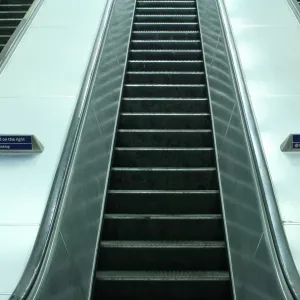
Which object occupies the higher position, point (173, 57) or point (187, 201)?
point (173, 57)

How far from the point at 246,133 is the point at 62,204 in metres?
1.57

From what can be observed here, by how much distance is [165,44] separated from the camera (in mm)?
6754

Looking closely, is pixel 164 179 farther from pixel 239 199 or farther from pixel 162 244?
pixel 239 199

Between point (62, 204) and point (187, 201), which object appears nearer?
point (62, 204)

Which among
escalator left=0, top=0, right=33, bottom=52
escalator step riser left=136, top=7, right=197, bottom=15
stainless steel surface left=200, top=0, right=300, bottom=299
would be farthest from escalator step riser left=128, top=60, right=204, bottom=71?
escalator left=0, top=0, right=33, bottom=52

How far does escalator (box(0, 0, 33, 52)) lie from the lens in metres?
7.59

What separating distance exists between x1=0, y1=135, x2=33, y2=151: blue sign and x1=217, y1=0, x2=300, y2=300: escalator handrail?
1785 millimetres

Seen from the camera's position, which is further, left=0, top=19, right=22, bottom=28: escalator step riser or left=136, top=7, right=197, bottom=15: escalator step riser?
left=0, top=19, right=22, bottom=28: escalator step riser

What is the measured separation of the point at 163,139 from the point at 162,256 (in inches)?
61.4

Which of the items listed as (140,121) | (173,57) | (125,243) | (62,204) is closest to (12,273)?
(62,204)

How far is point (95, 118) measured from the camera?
4.52 meters

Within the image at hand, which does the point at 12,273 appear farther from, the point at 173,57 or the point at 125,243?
the point at 173,57

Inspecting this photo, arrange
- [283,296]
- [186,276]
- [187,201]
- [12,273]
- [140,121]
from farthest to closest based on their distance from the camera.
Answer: [140,121] → [187,201] → [186,276] → [12,273] → [283,296]

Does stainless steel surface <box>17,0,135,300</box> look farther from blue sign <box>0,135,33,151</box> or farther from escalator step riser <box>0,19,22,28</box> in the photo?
escalator step riser <box>0,19,22,28</box>
